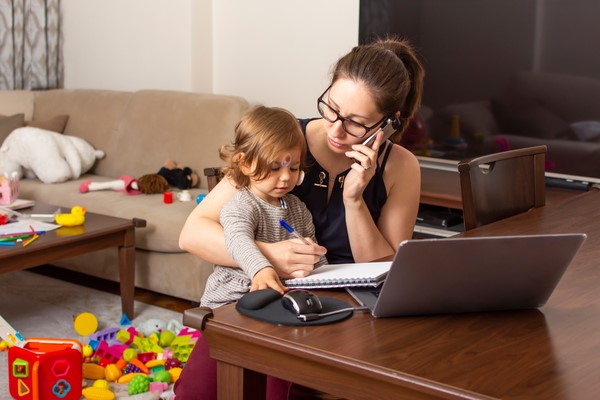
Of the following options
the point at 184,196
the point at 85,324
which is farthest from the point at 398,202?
the point at 184,196

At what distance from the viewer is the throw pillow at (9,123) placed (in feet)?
14.0

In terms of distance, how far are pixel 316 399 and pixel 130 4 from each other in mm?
3698

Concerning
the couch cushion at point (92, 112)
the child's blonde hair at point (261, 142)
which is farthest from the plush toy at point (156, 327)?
the child's blonde hair at point (261, 142)

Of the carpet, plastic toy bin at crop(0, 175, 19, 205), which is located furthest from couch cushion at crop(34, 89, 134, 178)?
plastic toy bin at crop(0, 175, 19, 205)

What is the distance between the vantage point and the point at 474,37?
3.44m

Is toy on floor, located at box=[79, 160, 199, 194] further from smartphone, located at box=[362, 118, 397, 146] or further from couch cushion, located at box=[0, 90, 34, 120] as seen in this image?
smartphone, located at box=[362, 118, 397, 146]

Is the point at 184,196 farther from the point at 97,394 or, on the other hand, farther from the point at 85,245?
the point at 97,394

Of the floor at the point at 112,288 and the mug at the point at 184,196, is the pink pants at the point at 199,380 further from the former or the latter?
the mug at the point at 184,196

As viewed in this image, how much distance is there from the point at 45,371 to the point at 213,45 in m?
2.58

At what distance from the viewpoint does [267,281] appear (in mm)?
1449

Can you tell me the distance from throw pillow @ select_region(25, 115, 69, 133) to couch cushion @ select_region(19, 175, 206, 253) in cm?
42

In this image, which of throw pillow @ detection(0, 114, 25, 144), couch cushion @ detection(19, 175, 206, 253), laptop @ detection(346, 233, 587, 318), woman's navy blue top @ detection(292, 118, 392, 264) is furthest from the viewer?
throw pillow @ detection(0, 114, 25, 144)

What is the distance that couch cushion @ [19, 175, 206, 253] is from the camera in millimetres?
3438

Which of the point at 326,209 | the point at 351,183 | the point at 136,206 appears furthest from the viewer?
the point at 136,206
